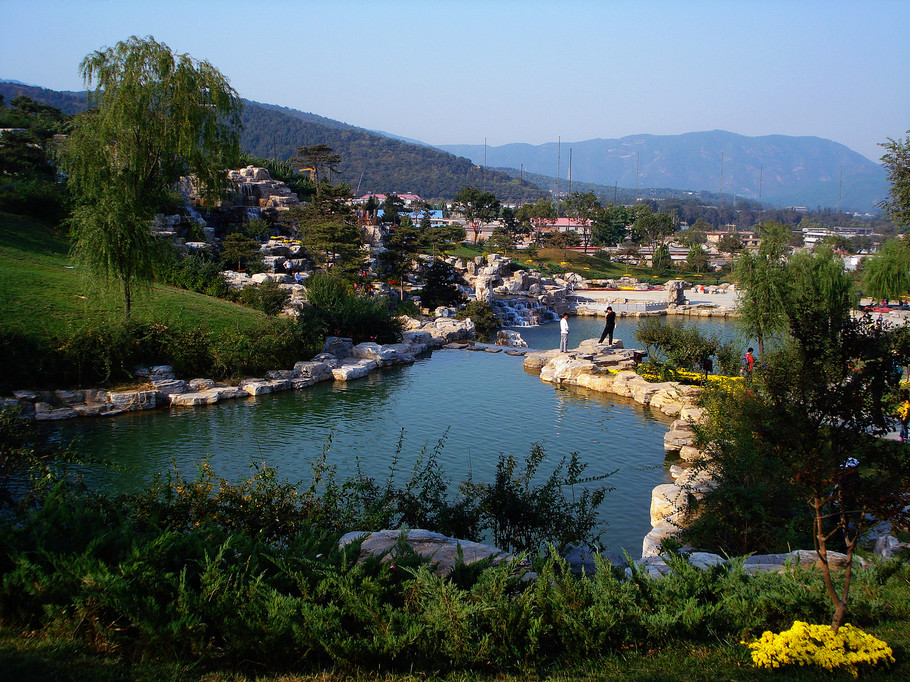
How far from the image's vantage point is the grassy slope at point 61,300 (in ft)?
46.7

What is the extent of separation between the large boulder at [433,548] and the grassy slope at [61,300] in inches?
467

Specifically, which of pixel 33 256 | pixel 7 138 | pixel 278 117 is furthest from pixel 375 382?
pixel 278 117

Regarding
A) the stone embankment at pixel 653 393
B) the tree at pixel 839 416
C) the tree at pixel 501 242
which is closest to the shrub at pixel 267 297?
the stone embankment at pixel 653 393

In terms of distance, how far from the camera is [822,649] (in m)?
3.57

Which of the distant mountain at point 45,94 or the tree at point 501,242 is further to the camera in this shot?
the distant mountain at point 45,94

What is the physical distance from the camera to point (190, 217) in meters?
30.6

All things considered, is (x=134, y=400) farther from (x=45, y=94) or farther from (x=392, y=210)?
(x=45, y=94)

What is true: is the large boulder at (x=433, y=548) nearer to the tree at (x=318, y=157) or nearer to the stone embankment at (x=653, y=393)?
the stone embankment at (x=653, y=393)

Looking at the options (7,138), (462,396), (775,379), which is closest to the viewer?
(775,379)

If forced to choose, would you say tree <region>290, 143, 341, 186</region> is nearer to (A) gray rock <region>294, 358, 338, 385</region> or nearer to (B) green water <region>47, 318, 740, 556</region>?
(A) gray rock <region>294, 358, 338, 385</region>

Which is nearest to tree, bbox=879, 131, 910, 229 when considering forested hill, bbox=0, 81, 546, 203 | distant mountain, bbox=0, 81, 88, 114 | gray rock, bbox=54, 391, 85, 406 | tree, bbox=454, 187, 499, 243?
gray rock, bbox=54, 391, 85, 406

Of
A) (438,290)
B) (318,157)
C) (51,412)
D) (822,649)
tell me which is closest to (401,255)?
(438,290)

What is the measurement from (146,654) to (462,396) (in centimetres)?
1173

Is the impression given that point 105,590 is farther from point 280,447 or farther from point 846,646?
point 280,447
